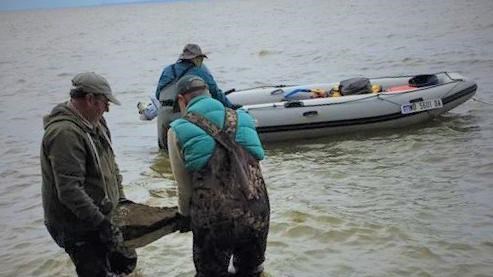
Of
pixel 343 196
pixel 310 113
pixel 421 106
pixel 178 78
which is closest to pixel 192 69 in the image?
pixel 178 78

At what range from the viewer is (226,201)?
3.53 m

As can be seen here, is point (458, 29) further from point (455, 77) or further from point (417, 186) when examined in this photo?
point (417, 186)

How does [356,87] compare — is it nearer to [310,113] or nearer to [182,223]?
[310,113]

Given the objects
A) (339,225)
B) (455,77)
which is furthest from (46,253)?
(455,77)

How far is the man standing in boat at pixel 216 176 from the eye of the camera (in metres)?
3.52

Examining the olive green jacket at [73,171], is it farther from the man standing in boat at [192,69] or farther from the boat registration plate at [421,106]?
the boat registration plate at [421,106]

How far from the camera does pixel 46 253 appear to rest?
6316 millimetres

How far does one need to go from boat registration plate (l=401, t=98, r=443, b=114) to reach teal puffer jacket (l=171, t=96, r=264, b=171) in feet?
23.9

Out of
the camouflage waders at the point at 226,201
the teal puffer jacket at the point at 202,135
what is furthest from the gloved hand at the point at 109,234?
the teal puffer jacket at the point at 202,135

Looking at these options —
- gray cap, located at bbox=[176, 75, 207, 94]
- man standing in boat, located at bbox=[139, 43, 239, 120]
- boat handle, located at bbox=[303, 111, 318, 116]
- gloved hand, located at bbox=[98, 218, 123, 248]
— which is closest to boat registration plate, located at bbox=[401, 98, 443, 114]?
boat handle, located at bbox=[303, 111, 318, 116]

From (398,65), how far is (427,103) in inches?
399

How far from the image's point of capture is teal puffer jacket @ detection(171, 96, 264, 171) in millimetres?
3494

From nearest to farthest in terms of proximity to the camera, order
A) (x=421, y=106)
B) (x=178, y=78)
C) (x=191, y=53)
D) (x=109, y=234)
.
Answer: (x=109, y=234) < (x=191, y=53) < (x=178, y=78) < (x=421, y=106)

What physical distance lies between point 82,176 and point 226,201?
0.89m
